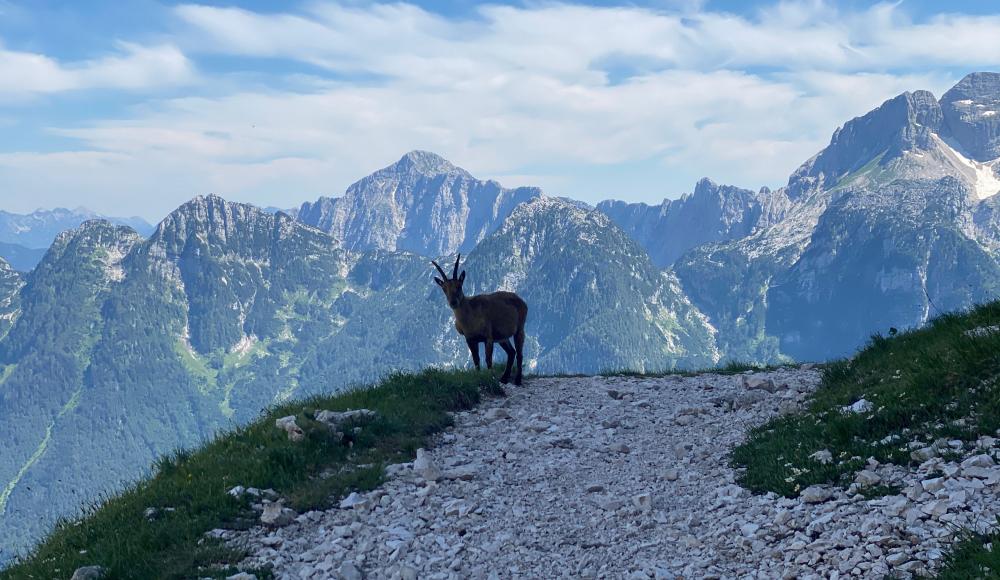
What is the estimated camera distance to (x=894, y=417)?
37.7 ft

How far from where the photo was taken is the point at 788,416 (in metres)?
14.7

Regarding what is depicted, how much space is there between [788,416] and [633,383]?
7.27 metres

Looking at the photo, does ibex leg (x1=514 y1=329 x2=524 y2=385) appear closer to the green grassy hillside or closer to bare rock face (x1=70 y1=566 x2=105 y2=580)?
the green grassy hillside

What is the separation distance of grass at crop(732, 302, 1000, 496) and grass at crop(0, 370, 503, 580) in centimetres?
703

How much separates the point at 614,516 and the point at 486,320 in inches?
411

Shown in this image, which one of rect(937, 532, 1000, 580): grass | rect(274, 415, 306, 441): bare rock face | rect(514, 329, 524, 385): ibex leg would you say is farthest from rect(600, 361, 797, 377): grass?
rect(937, 532, 1000, 580): grass

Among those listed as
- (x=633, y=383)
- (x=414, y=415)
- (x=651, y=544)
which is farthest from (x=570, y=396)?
(x=651, y=544)

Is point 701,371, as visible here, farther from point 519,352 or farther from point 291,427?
point 291,427

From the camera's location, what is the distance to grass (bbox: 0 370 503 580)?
10.1 meters

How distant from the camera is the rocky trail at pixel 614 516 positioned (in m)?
8.62

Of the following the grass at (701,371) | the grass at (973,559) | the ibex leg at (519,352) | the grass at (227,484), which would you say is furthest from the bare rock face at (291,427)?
the grass at (701,371)

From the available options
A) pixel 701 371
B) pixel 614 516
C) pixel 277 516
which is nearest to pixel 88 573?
pixel 277 516

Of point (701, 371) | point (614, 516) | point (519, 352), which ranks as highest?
point (519, 352)

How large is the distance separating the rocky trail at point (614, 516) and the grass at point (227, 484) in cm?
52
